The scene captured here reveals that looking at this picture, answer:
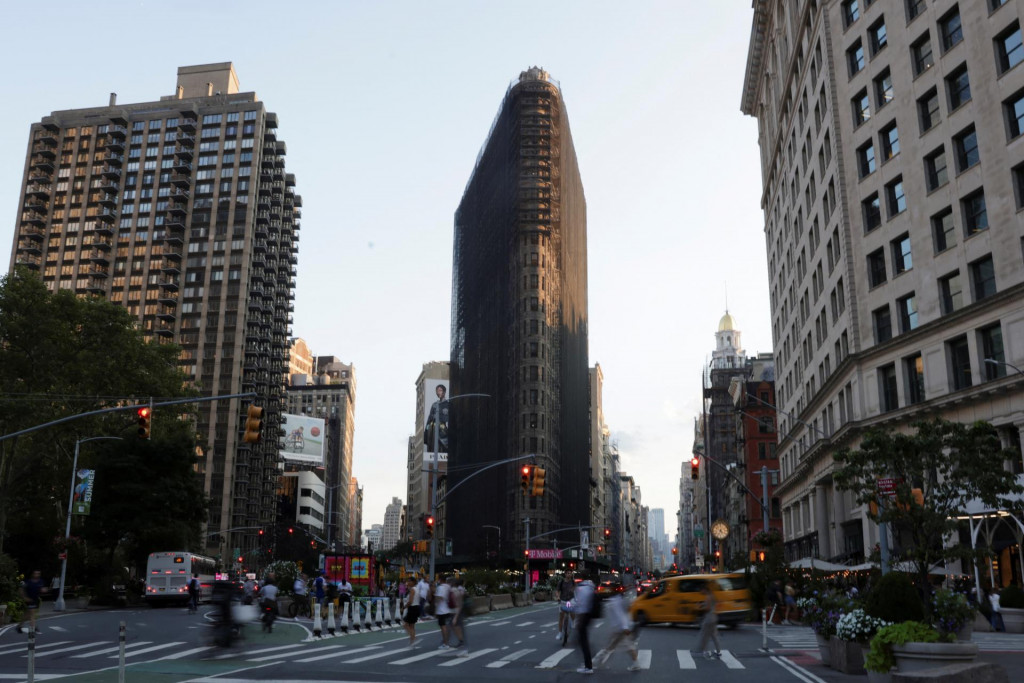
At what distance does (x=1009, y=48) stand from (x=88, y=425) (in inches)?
2093

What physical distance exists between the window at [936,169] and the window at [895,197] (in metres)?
2.29

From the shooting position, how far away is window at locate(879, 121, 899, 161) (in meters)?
46.0

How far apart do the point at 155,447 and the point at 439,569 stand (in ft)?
278

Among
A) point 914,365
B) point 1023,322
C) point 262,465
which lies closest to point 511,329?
point 262,465

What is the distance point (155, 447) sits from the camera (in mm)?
62562

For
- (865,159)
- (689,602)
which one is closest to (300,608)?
(689,602)

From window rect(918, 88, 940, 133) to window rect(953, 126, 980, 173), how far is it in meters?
2.05

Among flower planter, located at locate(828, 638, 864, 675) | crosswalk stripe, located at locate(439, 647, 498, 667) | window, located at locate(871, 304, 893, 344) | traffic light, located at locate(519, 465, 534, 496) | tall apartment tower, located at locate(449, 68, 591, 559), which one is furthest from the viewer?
tall apartment tower, located at locate(449, 68, 591, 559)

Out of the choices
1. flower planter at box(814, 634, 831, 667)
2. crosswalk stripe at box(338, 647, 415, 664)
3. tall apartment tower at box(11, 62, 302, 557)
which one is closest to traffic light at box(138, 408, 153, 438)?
crosswalk stripe at box(338, 647, 415, 664)

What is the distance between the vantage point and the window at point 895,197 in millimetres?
45312

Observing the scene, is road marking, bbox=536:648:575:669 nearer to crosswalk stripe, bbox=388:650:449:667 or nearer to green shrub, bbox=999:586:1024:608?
crosswalk stripe, bbox=388:650:449:667

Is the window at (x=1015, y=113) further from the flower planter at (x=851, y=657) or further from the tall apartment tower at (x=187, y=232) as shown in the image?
the tall apartment tower at (x=187, y=232)

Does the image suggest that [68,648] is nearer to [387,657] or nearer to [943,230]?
[387,657]

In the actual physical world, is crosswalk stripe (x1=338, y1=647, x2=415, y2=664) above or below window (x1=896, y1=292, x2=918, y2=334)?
below
